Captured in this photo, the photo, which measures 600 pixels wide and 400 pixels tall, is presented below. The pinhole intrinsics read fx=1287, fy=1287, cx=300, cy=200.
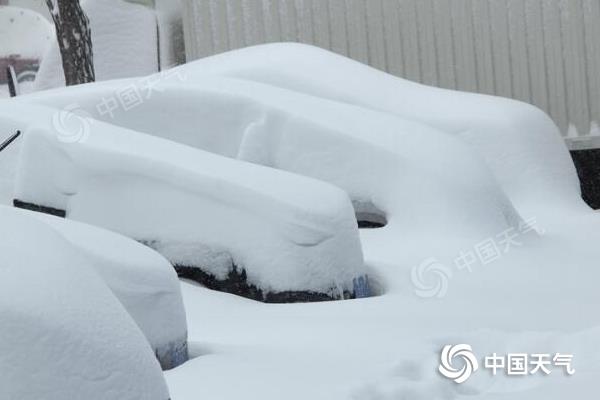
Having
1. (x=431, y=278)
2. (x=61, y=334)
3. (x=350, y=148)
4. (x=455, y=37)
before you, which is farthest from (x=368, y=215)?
(x=61, y=334)

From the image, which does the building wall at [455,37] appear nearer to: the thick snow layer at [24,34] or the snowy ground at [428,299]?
the snowy ground at [428,299]

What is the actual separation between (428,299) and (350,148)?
1697 mm

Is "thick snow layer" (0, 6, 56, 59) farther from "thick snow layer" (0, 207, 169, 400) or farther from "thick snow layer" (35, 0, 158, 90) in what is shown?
"thick snow layer" (0, 207, 169, 400)

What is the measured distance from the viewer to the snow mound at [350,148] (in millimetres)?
7551

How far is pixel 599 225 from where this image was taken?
8156 millimetres

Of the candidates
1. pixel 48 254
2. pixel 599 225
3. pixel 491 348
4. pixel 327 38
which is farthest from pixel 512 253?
pixel 327 38

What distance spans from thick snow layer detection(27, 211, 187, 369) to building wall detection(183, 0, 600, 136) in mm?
7163

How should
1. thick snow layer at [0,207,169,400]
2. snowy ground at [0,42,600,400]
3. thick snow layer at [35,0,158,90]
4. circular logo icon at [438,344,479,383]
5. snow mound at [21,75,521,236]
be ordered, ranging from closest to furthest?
thick snow layer at [0,207,169,400], snowy ground at [0,42,600,400], circular logo icon at [438,344,479,383], snow mound at [21,75,521,236], thick snow layer at [35,0,158,90]

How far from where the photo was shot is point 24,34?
970 inches

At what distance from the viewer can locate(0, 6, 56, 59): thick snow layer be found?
958 inches

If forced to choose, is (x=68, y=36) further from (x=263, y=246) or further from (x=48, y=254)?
(x=48, y=254)

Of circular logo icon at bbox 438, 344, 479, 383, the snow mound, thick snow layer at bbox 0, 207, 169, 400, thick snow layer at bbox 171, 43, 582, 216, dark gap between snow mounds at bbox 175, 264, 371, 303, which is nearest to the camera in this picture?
thick snow layer at bbox 0, 207, 169, 400

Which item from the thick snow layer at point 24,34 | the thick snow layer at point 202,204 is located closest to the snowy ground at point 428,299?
the thick snow layer at point 202,204

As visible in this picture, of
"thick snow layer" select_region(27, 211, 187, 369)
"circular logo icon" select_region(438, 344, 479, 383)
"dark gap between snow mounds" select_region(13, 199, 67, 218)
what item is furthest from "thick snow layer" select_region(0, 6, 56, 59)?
"circular logo icon" select_region(438, 344, 479, 383)
